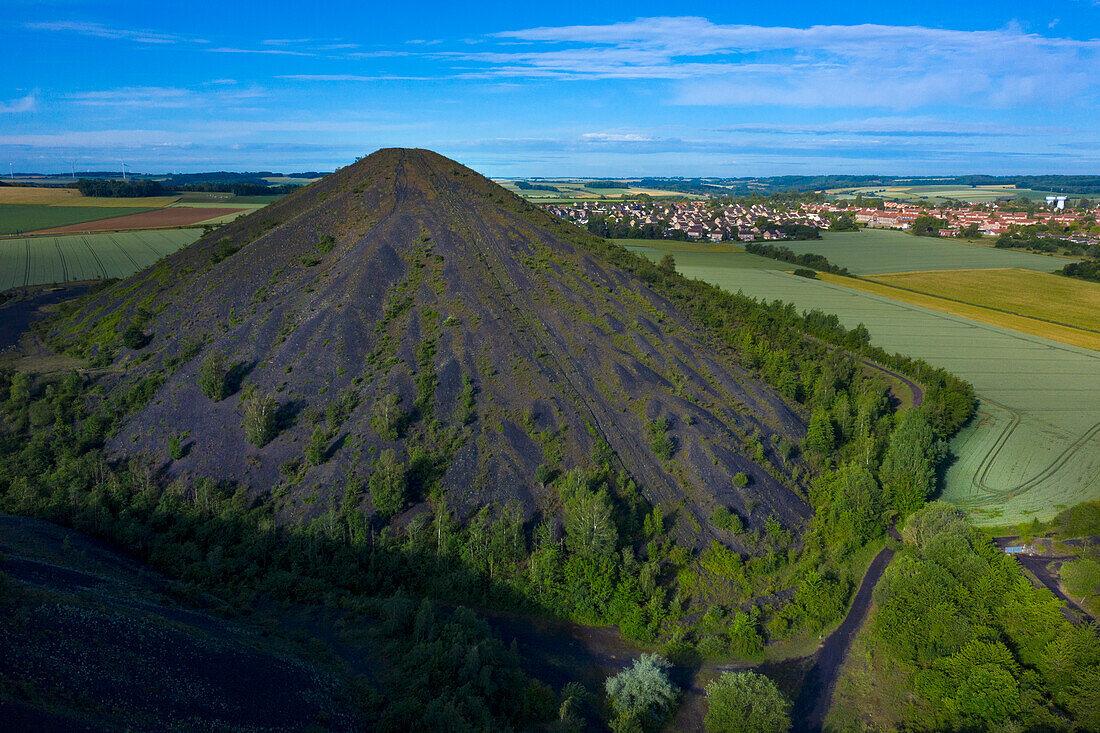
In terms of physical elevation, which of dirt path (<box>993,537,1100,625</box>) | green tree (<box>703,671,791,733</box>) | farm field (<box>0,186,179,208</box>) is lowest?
dirt path (<box>993,537,1100,625</box>)

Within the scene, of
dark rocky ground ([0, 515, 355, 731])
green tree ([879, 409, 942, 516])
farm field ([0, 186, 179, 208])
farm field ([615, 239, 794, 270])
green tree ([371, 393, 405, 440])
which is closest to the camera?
Result: dark rocky ground ([0, 515, 355, 731])

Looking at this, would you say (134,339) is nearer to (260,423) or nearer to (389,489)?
(260,423)

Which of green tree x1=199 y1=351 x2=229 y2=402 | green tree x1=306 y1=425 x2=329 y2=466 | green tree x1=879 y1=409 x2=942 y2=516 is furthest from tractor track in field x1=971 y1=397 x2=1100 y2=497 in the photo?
green tree x1=199 y1=351 x2=229 y2=402

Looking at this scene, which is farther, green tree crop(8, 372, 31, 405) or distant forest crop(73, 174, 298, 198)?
distant forest crop(73, 174, 298, 198)

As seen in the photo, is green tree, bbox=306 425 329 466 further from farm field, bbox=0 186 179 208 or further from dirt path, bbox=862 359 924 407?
farm field, bbox=0 186 179 208

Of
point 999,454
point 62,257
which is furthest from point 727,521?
point 62,257

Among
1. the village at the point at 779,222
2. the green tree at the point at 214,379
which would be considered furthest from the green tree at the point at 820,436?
the village at the point at 779,222
